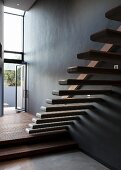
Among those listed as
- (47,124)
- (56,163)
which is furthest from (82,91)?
(56,163)

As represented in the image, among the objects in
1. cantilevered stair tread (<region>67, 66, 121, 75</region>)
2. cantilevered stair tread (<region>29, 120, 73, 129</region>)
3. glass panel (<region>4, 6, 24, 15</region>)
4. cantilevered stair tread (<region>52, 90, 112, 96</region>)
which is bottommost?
cantilevered stair tread (<region>29, 120, 73, 129</region>)

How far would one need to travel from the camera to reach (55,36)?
20.7 feet

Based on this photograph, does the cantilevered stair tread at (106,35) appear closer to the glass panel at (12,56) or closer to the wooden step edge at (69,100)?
the wooden step edge at (69,100)

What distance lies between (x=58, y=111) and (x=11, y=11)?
689cm

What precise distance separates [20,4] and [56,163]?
6.88 m

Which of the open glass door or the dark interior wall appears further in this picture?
the open glass door

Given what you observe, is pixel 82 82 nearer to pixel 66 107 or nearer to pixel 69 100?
pixel 69 100

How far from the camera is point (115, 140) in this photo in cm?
367

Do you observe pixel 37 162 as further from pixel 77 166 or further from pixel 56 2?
pixel 56 2

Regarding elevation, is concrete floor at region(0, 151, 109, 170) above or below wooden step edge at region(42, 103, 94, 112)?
below

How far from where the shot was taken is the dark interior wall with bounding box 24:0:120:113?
4494 millimetres

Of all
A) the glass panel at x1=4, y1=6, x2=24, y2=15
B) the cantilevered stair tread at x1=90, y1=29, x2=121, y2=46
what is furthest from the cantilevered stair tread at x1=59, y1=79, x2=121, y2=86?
the glass panel at x1=4, y1=6, x2=24, y2=15

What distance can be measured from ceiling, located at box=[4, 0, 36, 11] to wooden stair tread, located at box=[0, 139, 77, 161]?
234 inches

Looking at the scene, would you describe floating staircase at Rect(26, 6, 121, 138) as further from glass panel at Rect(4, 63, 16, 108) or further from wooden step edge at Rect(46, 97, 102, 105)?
glass panel at Rect(4, 63, 16, 108)
